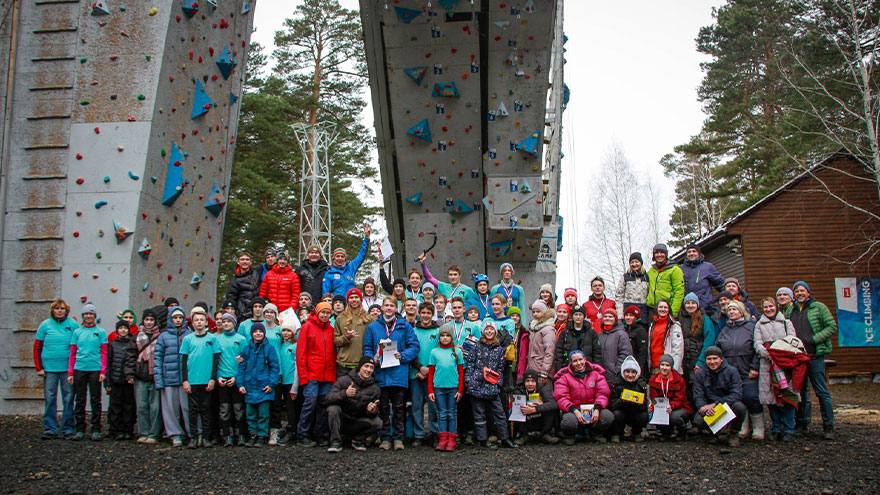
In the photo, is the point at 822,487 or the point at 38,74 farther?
the point at 38,74

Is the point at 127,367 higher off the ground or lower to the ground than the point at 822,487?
higher

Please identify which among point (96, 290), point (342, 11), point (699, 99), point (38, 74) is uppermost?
point (342, 11)

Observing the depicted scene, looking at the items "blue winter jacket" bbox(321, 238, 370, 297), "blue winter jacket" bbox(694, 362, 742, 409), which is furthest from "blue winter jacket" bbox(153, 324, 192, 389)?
"blue winter jacket" bbox(694, 362, 742, 409)

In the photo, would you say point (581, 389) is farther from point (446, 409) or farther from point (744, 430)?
point (744, 430)

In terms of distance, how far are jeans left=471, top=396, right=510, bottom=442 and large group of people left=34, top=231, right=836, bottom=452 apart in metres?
0.01

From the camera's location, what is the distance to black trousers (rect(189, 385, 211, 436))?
734 centimetres

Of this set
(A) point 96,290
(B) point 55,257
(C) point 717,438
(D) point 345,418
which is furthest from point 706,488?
(B) point 55,257

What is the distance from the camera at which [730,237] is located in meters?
17.7

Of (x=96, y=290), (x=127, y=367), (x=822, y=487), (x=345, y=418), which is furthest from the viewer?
(x=96, y=290)

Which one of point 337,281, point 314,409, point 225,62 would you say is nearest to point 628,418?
point 314,409

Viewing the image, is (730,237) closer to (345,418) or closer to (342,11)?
(345,418)

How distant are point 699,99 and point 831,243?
43.7 feet

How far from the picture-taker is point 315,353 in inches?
285

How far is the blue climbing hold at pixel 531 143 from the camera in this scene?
38.7 ft
